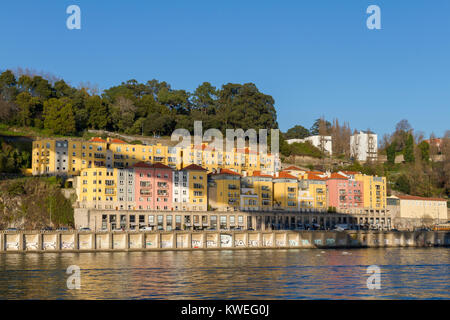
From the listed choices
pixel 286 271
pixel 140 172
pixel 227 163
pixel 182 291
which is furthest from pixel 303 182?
pixel 182 291

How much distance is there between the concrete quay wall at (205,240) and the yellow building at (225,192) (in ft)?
64.0

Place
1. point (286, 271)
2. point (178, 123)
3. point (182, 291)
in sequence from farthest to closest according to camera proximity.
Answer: point (178, 123) < point (286, 271) < point (182, 291)

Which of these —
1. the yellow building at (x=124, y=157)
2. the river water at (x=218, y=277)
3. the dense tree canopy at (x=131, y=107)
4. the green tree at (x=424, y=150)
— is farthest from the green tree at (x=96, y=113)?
the green tree at (x=424, y=150)

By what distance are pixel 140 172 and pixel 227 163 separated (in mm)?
22725

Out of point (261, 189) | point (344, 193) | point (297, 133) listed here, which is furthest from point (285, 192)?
point (297, 133)

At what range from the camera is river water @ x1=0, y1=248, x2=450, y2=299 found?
36875 millimetres

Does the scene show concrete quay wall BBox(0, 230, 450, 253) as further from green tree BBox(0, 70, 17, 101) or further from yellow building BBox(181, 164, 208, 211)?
green tree BBox(0, 70, 17, 101)

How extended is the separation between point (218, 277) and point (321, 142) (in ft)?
331

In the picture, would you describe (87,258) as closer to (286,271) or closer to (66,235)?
(66,235)

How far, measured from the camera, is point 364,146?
14575 cm

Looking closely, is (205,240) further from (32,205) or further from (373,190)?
(373,190)

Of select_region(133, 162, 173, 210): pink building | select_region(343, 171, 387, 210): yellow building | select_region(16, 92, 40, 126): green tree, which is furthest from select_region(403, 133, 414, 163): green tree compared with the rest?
select_region(16, 92, 40, 126): green tree

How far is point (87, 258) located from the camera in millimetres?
60062

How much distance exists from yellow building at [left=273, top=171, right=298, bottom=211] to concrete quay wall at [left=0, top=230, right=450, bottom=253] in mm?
20522
